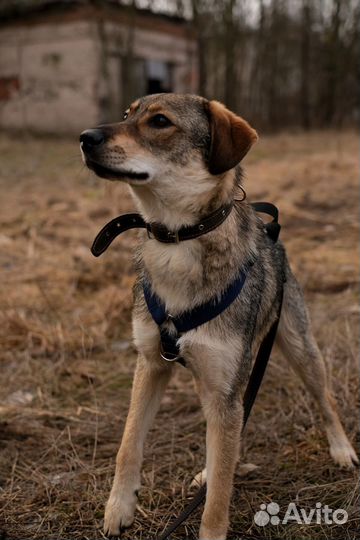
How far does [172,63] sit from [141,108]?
63.9 feet

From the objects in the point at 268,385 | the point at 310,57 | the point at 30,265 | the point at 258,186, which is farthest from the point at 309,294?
the point at 310,57

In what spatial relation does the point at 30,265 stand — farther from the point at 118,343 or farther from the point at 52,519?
the point at 52,519

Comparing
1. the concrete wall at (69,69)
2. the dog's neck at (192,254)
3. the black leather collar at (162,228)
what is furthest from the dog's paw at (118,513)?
the concrete wall at (69,69)

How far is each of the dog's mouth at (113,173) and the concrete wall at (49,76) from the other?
56.1ft

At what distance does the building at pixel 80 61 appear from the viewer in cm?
1838

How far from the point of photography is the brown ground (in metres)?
2.84

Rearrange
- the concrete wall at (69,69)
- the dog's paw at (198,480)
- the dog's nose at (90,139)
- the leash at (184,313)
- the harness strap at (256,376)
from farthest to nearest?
the concrete wall at (69,69) < the dog's paw at (198,480) < the harness strap at (256,376) < the leash at (184,313) < the dog's nose at (90,139)

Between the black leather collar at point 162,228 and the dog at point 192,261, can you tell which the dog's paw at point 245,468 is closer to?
the dog at point 192,261

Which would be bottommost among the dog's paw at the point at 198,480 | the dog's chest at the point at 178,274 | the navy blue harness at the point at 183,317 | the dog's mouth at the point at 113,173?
the dog's paw at the point at 198,480

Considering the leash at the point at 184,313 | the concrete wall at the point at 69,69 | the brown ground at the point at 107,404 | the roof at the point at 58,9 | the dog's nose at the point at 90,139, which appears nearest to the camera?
the dog's nose at the point at 90,139

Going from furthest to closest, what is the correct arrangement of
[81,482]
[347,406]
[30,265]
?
[30,265], [347,406], [81,482]

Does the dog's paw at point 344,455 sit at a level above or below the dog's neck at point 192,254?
below

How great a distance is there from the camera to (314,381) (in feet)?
10.8

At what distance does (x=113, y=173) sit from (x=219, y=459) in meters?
1.34
